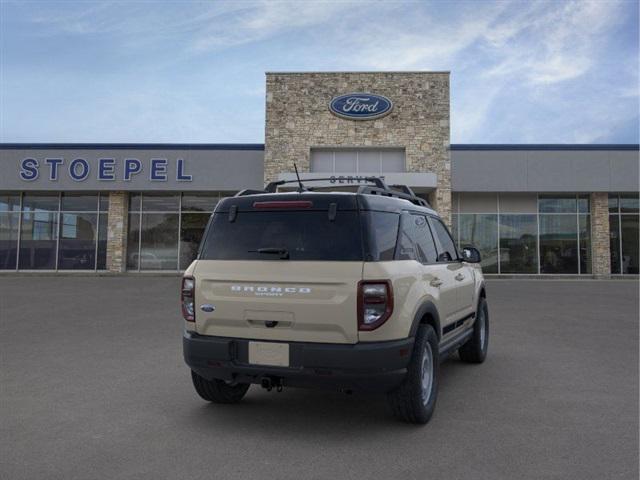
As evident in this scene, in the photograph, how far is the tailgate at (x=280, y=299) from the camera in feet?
13.1

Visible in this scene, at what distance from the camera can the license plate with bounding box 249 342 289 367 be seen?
4.07m

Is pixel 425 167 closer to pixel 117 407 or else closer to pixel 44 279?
pixel 44 279

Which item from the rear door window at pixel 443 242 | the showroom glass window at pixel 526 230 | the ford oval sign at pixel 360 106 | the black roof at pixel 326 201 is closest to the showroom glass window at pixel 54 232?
the ford oval sign at pixel 360 106

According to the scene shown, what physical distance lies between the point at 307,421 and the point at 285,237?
5.30ft

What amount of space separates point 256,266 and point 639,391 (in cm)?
423

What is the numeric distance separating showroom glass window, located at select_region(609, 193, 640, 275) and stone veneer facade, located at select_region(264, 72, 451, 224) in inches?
314

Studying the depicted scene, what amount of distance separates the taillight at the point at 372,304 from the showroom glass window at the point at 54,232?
22.1 meters

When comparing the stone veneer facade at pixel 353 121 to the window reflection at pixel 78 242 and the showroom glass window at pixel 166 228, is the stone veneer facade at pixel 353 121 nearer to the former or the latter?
the showroom glass window at pixel 166 228

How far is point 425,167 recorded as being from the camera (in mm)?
22172

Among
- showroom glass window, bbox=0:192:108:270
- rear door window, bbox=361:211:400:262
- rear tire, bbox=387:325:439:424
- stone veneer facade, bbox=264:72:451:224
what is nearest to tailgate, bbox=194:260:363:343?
rear door window, bbox=361:211:400:262

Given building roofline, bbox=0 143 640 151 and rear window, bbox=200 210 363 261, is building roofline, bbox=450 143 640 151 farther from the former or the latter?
rear window, bbox=200 210 363 261

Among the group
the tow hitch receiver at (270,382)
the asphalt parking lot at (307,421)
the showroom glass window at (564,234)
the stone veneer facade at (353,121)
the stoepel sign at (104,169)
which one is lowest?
the asphalt parking lot at (307,421)

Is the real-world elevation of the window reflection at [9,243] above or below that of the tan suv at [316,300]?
above

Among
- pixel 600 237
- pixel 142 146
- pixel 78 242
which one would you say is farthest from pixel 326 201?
pixel 78 242
